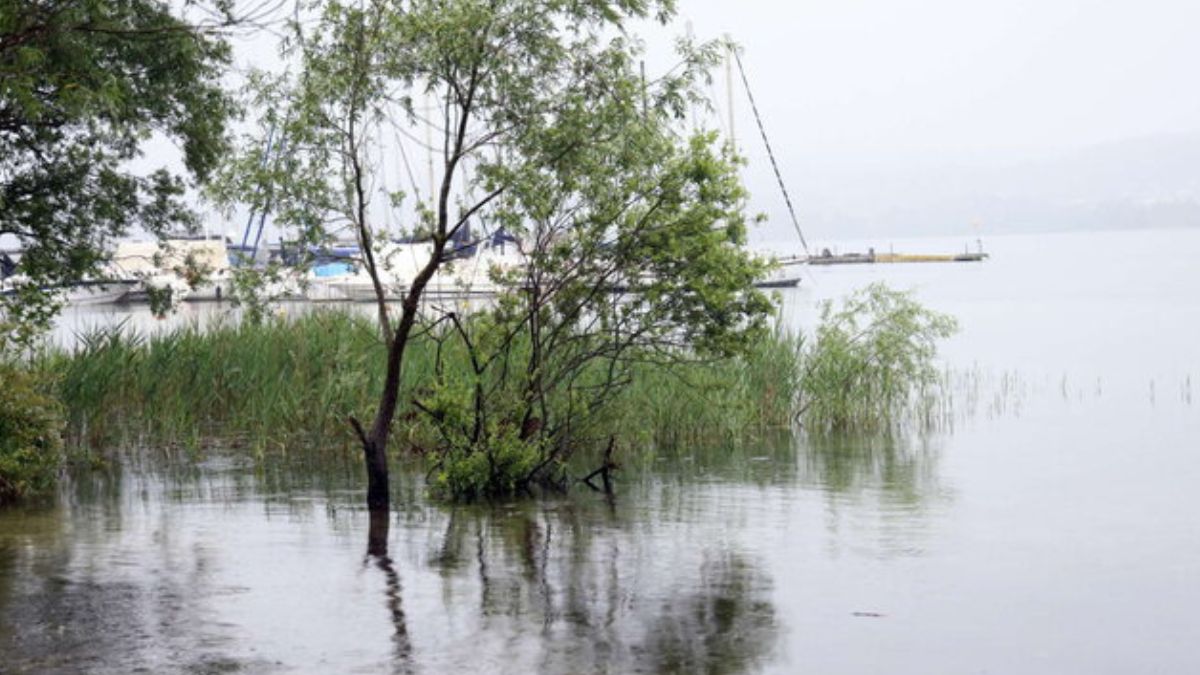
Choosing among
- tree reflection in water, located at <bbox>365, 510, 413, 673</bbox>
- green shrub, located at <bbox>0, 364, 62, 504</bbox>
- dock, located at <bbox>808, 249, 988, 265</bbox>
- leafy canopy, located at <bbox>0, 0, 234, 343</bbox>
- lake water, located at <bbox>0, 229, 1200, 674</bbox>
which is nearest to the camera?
tree reflection in water, located at <bbox>365, 510, 413, 673</bbox>

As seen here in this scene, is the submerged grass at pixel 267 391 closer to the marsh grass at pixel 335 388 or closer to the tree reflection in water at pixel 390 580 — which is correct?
the marsh grass at pixel 335 388

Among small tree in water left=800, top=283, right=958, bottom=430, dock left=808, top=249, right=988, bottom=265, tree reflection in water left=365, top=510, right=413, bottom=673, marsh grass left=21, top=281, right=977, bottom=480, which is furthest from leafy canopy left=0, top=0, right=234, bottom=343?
dock left=808, top=249, right=988, bottom=265

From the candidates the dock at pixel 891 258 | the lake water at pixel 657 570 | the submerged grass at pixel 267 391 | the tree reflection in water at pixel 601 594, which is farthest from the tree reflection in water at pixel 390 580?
the dock at pixel 891 258

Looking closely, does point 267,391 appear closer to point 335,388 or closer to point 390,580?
point 335,388

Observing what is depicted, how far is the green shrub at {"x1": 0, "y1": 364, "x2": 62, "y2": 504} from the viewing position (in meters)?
16.6

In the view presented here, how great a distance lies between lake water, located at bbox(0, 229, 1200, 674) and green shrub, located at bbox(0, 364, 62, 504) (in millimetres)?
473

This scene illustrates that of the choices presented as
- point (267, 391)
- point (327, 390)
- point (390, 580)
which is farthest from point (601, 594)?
point (267, 391)

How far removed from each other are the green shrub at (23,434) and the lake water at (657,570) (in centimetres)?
47

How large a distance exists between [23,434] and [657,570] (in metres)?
6.92

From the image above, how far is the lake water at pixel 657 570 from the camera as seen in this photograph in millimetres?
10750

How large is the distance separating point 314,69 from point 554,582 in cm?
537

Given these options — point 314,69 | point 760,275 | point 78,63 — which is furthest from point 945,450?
point 78,63

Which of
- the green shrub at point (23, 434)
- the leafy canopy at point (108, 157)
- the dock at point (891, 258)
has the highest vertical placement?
the dock at point (891, 258)

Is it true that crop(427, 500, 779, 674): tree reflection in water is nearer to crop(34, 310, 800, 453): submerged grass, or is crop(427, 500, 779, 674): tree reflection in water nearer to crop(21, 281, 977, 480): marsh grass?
crop(21, 281, 977, 480): marsh grass
